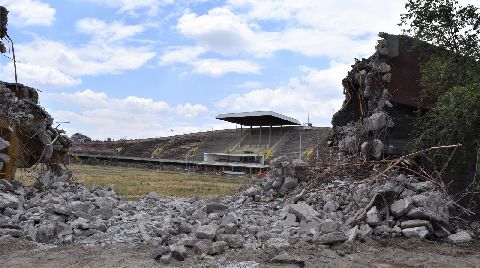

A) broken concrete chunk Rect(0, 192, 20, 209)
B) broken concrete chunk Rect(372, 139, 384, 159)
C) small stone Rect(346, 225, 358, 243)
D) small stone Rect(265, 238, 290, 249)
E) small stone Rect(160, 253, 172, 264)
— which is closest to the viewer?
small stone Rect(160, 253, 172, 264)

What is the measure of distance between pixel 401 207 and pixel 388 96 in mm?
4379

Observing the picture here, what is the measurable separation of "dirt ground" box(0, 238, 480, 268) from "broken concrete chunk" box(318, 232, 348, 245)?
0.11 m

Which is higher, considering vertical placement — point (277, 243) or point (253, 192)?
point (253, 192)

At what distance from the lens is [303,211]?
9.05 metres

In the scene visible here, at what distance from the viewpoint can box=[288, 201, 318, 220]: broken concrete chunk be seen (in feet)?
29.1

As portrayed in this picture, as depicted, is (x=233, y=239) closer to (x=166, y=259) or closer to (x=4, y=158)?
(x=166, y=259)

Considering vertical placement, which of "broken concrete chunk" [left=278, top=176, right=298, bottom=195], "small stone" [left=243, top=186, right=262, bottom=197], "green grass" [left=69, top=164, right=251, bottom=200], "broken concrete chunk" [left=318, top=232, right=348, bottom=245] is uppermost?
"broken concrete chunk" [left=278, top=176, right=298, bottom=195]

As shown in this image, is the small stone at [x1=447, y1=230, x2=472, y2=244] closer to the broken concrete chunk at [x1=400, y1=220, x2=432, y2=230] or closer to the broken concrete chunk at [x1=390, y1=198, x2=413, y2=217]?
the broken concrete chunk at [x1=400, y1=220, x2=432, y2=230]

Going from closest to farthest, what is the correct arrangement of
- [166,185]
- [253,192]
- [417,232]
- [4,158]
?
[417,232], [253,192], [4,158], [166,185]

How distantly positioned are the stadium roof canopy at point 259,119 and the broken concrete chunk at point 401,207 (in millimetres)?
31421

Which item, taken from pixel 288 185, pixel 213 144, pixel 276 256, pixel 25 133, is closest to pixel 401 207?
pixel 276 256

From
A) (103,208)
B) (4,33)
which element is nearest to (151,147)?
(4,33)

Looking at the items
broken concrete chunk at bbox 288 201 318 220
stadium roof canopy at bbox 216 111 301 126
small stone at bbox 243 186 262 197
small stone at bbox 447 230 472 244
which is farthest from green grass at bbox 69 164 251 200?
stadium roof canopy at bbox 216 111 301 126

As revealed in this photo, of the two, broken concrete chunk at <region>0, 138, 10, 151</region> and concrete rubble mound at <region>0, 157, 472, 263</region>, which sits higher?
broken concrete chunk at <region>0, 138, 10, 151</region>
